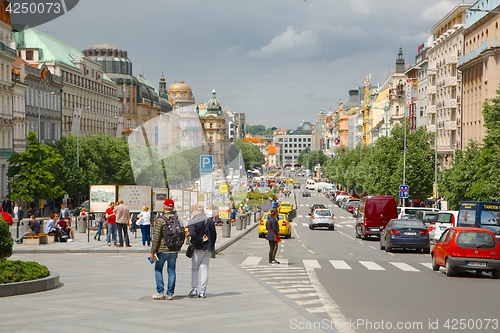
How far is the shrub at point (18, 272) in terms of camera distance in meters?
16.0

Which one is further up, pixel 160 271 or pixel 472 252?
pixel 160 271

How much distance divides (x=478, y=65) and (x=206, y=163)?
53.2 meters

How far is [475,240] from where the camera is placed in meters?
23.1

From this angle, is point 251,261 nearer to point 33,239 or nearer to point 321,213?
point 33,239

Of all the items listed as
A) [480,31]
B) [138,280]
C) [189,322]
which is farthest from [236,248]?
[480,31]

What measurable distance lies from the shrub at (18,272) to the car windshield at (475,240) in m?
11.1

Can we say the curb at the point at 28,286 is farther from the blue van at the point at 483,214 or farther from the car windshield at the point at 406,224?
the blue van at the point at 483,214

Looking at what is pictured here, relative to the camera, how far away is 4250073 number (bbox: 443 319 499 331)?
519 inches

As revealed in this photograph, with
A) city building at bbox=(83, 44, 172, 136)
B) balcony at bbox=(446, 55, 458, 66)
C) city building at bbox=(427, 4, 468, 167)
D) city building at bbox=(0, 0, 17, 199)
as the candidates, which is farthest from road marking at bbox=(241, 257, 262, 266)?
city building at bbox=(83, 44, 172, 136)

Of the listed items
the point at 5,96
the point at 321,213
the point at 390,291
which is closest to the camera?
the point at 390,291

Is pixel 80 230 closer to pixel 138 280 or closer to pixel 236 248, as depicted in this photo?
pixel 236 248

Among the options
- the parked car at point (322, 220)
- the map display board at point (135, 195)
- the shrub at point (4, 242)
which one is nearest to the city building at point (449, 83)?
the parked car at point (322, 220)

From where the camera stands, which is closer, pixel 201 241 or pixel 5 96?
pixel 201 241

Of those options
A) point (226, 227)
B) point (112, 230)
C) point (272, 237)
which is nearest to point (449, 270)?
point (272, 237)
